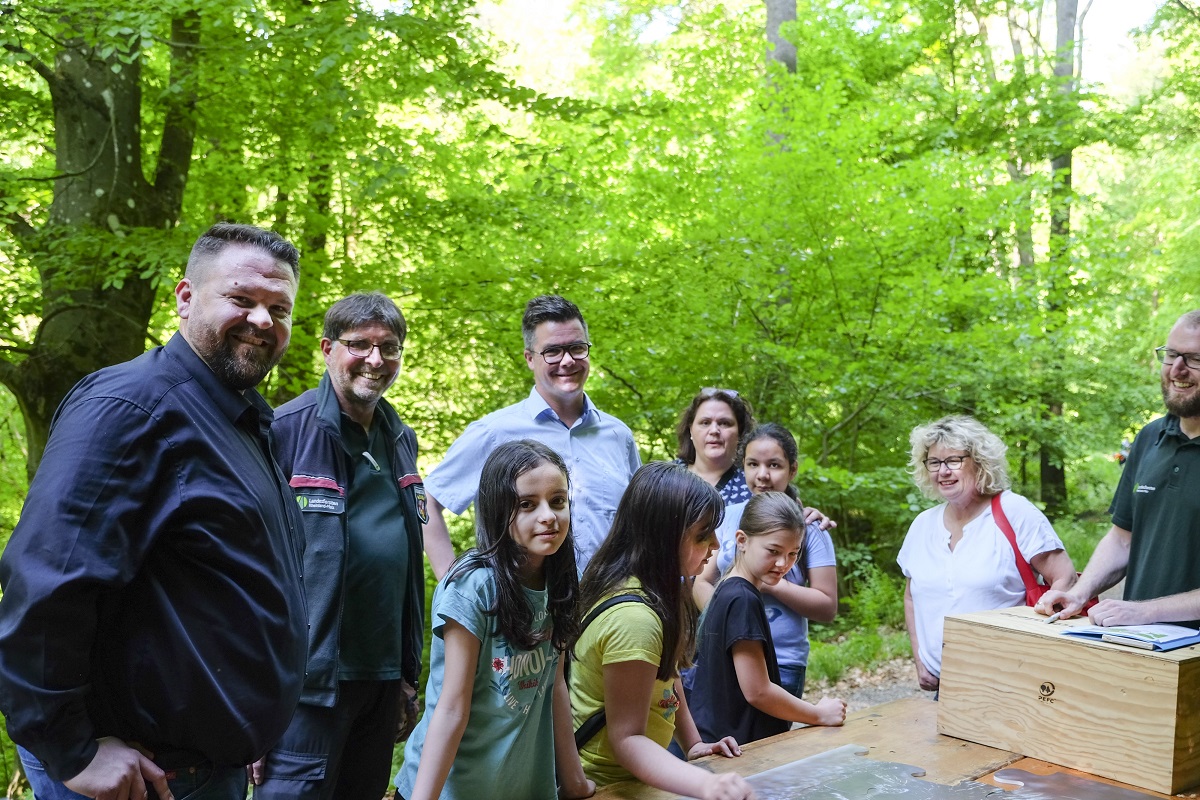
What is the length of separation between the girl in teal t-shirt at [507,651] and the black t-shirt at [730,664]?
0.65 meters

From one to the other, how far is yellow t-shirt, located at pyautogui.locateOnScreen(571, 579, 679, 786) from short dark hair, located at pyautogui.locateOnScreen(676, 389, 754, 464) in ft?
5.30

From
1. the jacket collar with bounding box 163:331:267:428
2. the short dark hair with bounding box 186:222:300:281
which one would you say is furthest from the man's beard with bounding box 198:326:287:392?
the short dark hair with bounding box 186:222:300:281

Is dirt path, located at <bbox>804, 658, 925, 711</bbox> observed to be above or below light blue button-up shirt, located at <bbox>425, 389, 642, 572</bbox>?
below

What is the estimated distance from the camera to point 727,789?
6.30ft

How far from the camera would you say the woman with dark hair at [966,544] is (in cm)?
321

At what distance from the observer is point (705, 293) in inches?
253

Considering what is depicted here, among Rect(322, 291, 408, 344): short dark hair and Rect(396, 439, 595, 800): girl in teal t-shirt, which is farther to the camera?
Rect(322, 291, 408, 344): short dark hair

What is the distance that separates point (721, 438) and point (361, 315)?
162 centimetres

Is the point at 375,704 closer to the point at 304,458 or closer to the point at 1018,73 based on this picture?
the point at 304,458

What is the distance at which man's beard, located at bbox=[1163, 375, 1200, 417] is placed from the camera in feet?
10.0

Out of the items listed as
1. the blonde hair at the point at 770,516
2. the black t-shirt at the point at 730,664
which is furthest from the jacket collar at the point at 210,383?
the blonde hair at the point at 770,516

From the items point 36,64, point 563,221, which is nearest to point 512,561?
point 563,221

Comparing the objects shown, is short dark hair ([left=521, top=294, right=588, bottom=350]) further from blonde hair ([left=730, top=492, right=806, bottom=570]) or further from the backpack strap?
the backpack strap

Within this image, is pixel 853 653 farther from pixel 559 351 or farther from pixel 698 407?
pixel 559 351
